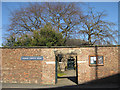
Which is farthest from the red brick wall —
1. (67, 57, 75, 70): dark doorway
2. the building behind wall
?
(67, 57, 75, 70): dark doorway

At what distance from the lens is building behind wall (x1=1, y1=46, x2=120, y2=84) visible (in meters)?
11.6

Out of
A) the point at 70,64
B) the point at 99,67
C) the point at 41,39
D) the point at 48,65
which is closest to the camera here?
the point at 48,65

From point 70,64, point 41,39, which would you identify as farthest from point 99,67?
point 70,64

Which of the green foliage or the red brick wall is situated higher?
the green foliage

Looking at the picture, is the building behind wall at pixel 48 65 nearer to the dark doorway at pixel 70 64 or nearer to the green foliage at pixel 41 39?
the green foliage at pixel 41 39

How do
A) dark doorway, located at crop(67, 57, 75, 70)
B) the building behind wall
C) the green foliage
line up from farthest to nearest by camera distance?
dark doorway, located at crop(67, 57, 75, 70) → the green foliage → the building behind wall

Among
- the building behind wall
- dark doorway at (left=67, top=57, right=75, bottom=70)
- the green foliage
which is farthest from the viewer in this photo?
dark doorway at (left=67, top=57, right=75, bottom=70)

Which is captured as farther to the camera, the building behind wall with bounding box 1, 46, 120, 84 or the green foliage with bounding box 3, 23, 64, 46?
the green foliage with bounding box 3, 23, 64, 46

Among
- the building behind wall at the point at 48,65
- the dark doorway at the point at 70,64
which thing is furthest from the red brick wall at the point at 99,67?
the dark doorway at the point at 70,64

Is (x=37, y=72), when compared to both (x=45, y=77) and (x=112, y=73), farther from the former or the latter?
(x=112, y=73)

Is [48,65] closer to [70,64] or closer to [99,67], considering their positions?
[99,67]

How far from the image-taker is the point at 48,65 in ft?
38.1

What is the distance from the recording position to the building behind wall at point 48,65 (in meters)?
11.6

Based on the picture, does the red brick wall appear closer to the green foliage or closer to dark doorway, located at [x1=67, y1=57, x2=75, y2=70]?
the green foliage
